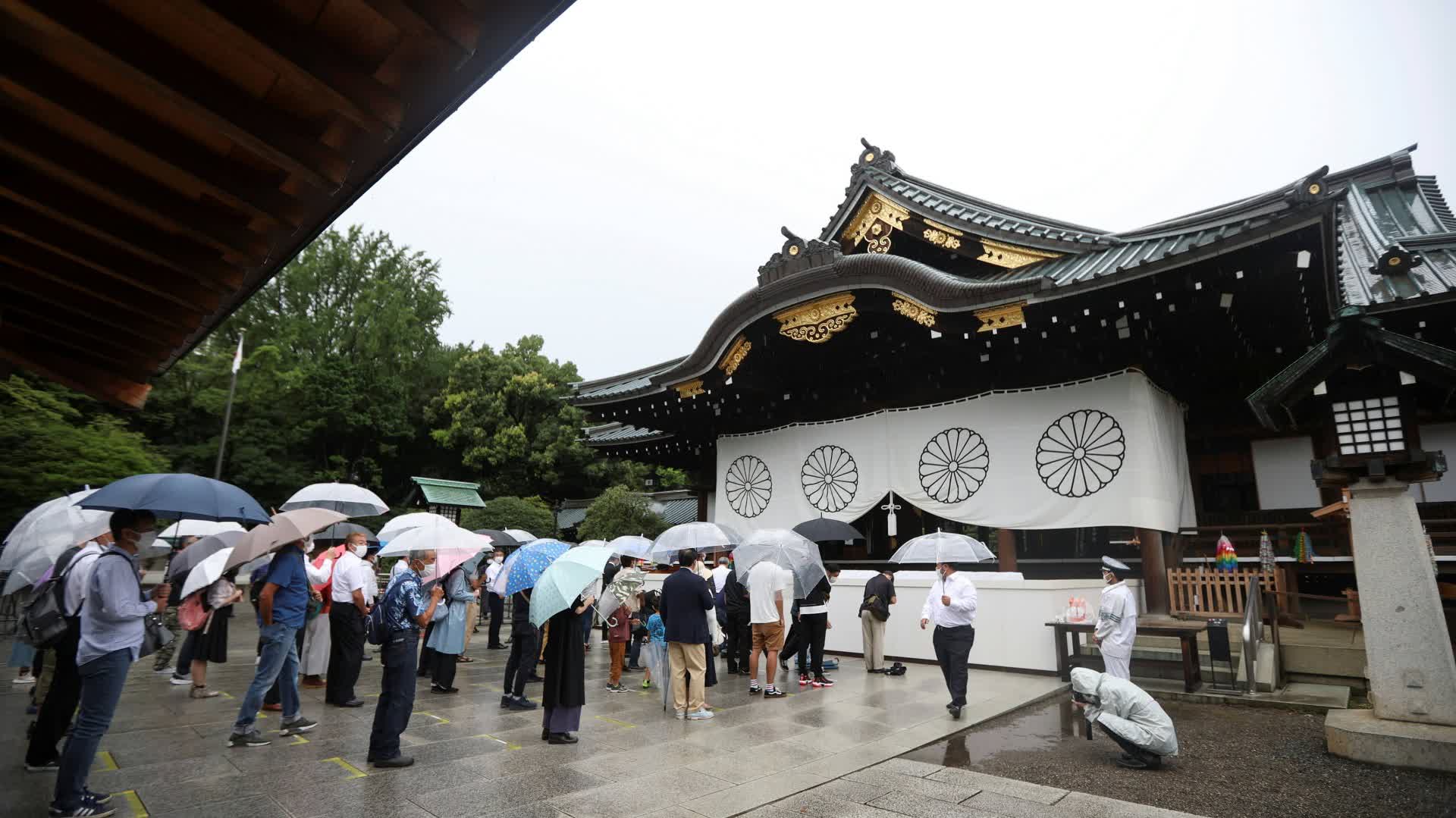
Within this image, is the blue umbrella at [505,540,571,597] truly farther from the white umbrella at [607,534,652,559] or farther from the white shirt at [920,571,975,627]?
the white shirt at [920,571,975,627]

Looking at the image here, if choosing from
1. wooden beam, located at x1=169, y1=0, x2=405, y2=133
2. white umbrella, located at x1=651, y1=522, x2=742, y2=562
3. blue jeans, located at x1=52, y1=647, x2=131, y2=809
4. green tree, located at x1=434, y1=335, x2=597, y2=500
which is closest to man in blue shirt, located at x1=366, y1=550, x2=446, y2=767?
blue jeans, located at x1=52, y1=647, x2=131, y2=809

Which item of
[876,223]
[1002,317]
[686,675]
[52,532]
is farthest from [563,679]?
[876,223]

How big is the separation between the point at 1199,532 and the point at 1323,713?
175 inches

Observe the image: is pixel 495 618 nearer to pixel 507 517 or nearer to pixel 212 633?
pixel 212 633

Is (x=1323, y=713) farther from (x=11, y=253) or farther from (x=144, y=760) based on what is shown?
(x=11, y=253)

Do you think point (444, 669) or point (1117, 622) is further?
Result: point (444, 669)

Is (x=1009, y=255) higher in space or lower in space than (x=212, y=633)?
higher

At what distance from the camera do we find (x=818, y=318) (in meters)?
11.6

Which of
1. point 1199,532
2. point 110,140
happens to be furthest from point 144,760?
point 1199,532

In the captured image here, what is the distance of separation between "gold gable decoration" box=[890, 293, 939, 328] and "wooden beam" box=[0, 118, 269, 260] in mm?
8510

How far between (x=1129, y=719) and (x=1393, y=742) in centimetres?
180

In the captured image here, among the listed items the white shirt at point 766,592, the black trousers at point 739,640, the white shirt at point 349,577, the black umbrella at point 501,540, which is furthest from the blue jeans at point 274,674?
the black umbrella at point 501,540

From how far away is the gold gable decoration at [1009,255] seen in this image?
10883 millimetres

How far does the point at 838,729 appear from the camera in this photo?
A: 6.46m
